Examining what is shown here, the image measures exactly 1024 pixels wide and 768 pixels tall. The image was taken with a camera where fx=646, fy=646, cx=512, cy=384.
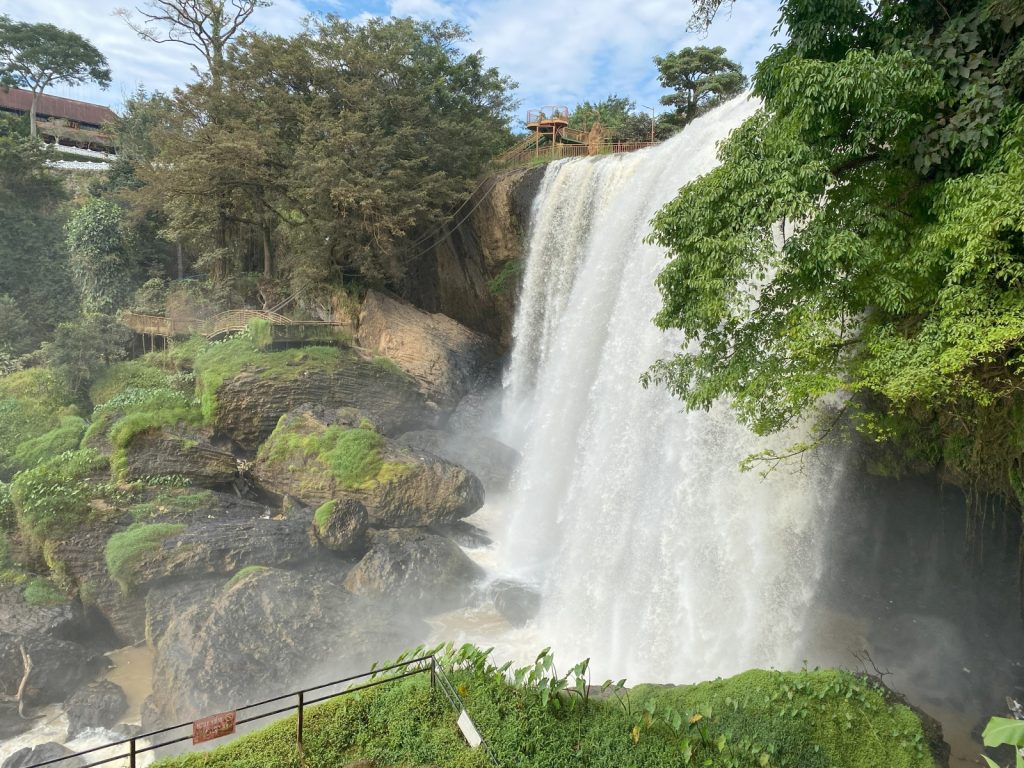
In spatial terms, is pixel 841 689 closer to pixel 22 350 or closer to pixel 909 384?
pixel 909 384

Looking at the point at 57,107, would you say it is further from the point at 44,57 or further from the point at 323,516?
the point at 323,516

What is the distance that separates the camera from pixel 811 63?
22.7ft

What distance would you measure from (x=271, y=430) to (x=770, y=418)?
46.1 ft

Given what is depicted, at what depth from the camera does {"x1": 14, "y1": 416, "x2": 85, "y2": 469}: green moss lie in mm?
16828

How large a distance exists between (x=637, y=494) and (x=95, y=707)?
9.91 meters

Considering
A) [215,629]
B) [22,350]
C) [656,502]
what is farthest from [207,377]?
[656,502]

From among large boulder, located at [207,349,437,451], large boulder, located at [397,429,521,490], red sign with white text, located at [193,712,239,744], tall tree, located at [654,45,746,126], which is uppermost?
tall tree, located at [654,45,746,126]

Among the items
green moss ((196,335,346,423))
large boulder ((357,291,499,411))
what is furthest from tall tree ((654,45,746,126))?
green moss ((196,335,346,423))

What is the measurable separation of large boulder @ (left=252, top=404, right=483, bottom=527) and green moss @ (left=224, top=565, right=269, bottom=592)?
2.93m

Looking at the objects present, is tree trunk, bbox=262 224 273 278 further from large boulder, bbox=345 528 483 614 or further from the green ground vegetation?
the green ground vegetation

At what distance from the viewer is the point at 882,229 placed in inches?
281

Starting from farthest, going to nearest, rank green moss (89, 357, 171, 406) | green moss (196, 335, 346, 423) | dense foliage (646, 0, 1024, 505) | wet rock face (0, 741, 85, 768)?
green moss (89, 357, 171, 406) < green moss (196, 335, 346, 423) < wet rock face (0, 741, 85, 768) < dense foliage (646, 0, 1024, 505)

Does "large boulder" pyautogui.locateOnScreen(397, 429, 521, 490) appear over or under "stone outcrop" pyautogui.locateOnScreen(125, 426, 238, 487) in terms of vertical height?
over

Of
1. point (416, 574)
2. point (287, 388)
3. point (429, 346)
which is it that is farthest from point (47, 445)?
point (416, 574)
